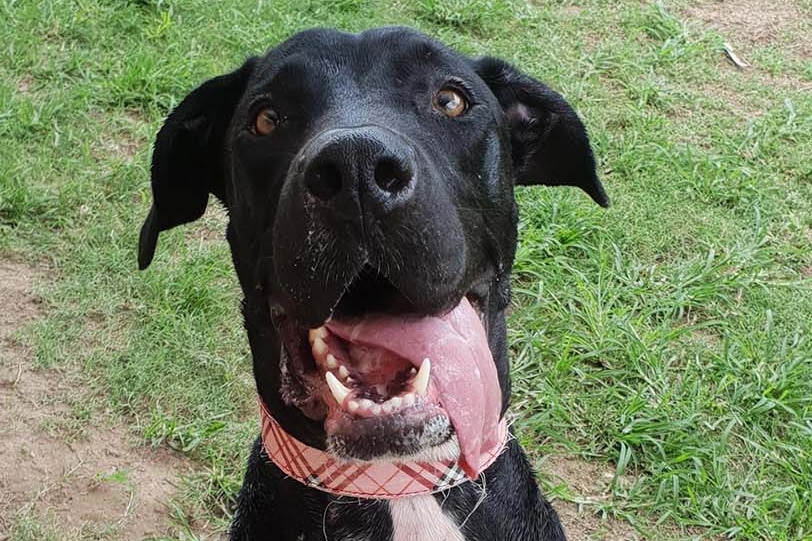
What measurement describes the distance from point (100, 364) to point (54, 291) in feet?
1.91

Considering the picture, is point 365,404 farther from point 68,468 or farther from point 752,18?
point 752,18

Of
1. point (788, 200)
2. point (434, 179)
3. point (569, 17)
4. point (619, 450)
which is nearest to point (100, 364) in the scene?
point (619, 450)

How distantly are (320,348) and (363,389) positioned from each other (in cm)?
19

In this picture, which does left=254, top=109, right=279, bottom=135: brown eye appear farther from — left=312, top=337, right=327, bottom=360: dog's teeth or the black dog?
left=312, top=337, right=327, bottom=360: dog's teeth

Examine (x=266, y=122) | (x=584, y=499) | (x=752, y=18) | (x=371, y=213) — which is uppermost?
(x=371, y=213)

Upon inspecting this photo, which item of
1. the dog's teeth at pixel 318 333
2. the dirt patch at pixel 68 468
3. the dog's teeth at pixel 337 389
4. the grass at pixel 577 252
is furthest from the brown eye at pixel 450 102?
the dirt patch at pixel 68 468

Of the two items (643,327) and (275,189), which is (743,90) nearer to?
(643,327)

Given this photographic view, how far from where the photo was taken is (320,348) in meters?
2.74

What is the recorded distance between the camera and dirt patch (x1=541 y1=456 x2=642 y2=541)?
4.24 meters

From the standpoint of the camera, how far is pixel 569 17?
292 inches

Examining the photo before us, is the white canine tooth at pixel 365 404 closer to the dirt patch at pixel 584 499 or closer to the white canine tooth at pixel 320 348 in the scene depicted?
the white canine tooth at pixel 320 348

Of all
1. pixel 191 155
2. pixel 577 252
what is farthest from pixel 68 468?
pixel 577 252

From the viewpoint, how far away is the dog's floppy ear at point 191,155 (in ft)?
10.7

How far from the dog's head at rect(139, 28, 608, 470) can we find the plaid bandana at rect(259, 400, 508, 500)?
0.18 ft
